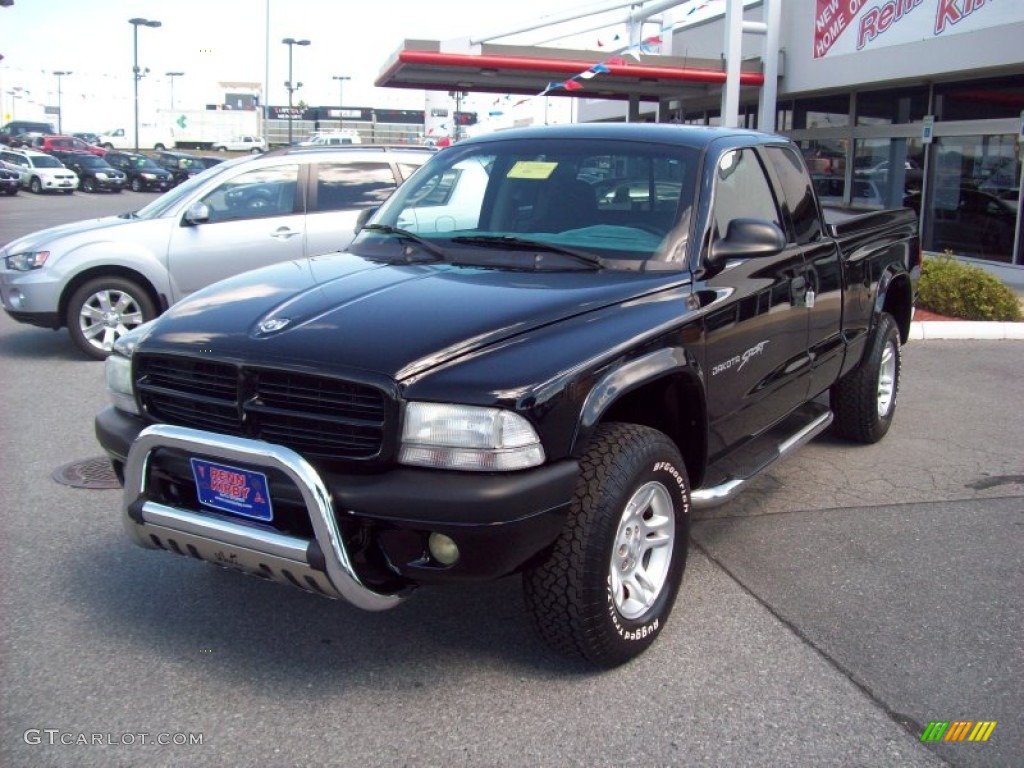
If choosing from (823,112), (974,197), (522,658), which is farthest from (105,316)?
(823,112)

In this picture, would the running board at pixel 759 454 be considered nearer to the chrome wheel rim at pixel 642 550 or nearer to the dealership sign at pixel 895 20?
the chrome wheel rim at pixel 642 550

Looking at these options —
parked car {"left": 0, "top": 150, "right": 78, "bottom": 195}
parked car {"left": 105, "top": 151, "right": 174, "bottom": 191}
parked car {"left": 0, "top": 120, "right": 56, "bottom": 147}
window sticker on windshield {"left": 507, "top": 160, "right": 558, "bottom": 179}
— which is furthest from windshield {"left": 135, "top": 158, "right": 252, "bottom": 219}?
parked car {"left": 0, "top": 120, "right": 56, "bottom": 147}

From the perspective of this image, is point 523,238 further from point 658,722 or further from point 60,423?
point 60,423

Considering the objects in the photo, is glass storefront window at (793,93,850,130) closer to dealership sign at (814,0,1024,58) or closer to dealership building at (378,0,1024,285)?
dealership building at (378,0,1024,285)

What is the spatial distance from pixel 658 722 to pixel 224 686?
1.47 m

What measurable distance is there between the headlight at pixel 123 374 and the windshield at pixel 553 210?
3.79 feet

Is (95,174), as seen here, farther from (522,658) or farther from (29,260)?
(522,658)

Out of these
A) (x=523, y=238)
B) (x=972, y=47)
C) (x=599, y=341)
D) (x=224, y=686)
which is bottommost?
(x=224, y=686)

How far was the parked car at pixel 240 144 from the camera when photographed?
73.0m

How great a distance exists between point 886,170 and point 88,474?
1568cm

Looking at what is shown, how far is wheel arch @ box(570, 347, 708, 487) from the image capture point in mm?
3281

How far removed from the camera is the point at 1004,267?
579 inches

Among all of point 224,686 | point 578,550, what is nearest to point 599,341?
point 578,550

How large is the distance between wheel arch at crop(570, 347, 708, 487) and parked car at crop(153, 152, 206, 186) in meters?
42.1
